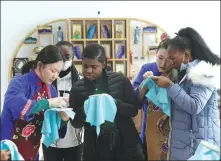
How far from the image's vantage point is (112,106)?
160 centimetres

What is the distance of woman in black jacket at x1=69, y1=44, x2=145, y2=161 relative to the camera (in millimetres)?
1668

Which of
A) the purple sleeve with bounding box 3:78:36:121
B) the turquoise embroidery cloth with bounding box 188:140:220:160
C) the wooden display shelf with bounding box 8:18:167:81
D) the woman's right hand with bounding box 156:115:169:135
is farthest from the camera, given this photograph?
the wooden display shelf with bounding box 8:18:167:81

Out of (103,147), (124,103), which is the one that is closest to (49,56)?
(124,103)

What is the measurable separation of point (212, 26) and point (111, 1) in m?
1.58

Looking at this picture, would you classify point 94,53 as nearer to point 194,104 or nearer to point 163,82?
point 163,82

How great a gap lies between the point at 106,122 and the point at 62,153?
18.7 inches

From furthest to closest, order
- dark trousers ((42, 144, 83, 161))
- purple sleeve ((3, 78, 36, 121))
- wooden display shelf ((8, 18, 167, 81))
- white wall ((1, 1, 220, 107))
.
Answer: white wall ((1, 1, 220, 107)) → wooden display shelf ((8, 18, 167, 81)) → dark trousers ((42, 144, 83, 161)) → purple sleeve ((3, 78, 36, 121))

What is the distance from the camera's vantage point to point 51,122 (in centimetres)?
159

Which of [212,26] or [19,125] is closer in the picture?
[19,125]

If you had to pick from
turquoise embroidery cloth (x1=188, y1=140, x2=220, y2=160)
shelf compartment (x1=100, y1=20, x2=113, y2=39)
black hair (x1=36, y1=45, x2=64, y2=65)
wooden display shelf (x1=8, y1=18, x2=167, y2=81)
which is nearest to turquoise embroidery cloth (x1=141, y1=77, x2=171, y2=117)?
turquoise embroidery cloth (x1=188, y1=140, x2=220, y2=160)

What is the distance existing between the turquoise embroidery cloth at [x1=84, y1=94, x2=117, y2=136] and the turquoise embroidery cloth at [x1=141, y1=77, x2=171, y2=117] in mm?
224

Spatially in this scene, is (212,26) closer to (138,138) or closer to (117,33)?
(117,33)

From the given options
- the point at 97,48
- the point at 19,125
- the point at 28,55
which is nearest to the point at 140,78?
the point at 97,48

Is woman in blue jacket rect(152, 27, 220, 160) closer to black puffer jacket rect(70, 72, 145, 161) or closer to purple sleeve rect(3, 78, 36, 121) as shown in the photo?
black puffer jacket rect(70, 72, 145, 161)
